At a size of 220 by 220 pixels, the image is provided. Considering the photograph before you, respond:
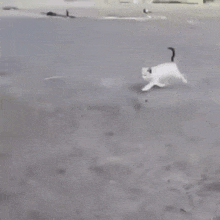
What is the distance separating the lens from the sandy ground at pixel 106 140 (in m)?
2.15

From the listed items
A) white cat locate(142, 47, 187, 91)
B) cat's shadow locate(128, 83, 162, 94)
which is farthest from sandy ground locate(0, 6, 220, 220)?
white cat locate(142, 47, 187, 91)

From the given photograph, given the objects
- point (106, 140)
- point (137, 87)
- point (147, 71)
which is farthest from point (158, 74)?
point (106, 140)

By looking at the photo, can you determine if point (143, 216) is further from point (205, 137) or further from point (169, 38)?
point (169, 38)

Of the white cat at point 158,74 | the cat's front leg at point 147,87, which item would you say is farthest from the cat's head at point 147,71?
the cat's front leg at point 147,87

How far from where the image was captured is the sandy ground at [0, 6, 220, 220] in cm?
215

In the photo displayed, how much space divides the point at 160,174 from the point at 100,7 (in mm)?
16454

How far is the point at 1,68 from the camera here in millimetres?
5566

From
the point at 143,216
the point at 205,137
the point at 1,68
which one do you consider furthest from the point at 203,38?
the point at 143,216

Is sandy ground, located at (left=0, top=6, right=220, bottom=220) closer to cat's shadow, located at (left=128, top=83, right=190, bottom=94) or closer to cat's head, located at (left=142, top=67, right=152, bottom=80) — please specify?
cat's shadow, located at (left=128, top=83, right=190, bottom=94)

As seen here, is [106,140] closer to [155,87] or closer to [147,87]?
[147,87]

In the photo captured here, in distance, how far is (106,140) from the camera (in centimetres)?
306

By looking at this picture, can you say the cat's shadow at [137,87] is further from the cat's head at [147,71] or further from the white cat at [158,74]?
the cat's head at [147,71]

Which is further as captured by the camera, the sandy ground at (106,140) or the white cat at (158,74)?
the white cat at (158,74)

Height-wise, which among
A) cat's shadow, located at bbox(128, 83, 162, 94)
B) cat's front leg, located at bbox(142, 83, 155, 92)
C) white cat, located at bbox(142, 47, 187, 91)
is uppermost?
white cat, located at bbox(142, 47, 187, 91)
